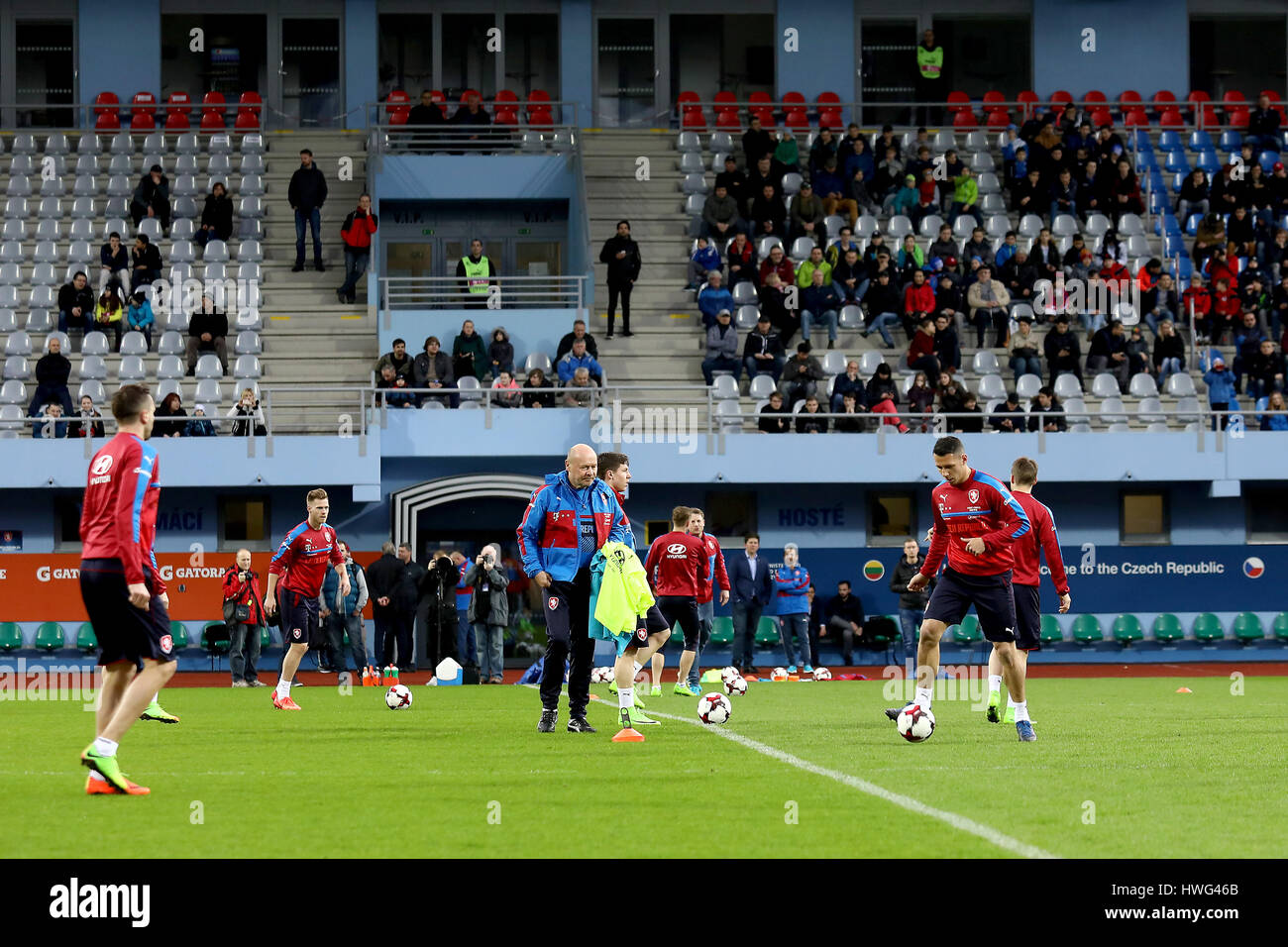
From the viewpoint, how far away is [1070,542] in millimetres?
31172

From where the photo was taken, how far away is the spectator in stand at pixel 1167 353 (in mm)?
32156

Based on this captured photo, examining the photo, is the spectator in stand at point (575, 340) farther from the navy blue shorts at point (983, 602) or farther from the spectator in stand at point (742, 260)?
the navy blue shorts at point (983, 602)

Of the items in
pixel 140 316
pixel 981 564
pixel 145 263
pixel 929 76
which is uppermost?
pixel 929 76

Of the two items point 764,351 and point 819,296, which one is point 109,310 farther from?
point 819,296

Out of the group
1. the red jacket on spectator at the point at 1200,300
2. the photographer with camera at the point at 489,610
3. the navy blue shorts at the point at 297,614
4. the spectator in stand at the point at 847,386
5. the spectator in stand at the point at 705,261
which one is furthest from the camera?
the spectator in stand at the point at 705,261

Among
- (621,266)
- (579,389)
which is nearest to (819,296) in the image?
(621,266)

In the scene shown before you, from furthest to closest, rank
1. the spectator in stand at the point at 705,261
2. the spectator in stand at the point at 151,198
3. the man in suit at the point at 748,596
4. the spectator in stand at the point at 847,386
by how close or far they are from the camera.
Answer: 1. the spectator in stand at the point at 151,198
2. the spectator in stand at the point at 705,261
3. the spectator in stand at the point at 847,386
4. the man in suit at the point at 748,596

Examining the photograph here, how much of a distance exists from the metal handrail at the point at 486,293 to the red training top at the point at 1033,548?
17926 mm

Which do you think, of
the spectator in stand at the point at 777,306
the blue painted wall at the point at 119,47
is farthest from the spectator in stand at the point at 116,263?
the spectator in stand at the point at 777,306

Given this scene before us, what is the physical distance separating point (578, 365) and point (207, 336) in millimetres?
7090

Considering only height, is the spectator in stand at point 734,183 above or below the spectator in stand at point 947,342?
above

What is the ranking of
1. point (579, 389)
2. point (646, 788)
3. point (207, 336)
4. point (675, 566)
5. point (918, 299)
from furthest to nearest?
point (918, 299), point (207, 336), point (579, 389), point (675, 566), point (646, 788)

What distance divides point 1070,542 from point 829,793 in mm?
23022

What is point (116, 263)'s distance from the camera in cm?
3238
